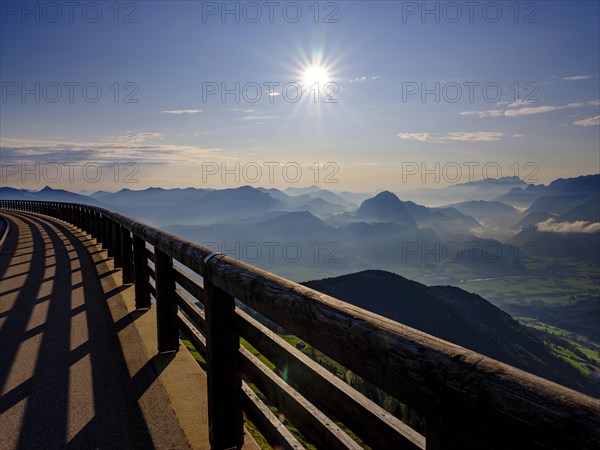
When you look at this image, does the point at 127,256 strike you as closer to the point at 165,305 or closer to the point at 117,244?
the point at 117,244

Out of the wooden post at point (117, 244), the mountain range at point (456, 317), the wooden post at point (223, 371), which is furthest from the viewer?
the mountain range at point (456, 317)

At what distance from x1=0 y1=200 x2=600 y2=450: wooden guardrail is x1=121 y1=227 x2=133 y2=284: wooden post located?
496 cm

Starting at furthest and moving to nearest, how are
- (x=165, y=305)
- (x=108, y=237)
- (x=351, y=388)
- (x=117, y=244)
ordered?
(x=108, y=237), (x=117, y=244), (x=165, y=305), (x=351, y=388)

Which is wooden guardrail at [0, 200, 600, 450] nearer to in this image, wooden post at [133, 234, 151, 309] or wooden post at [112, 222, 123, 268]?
wooden post at [133, 234, 151, 309]

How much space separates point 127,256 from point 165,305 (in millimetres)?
4211

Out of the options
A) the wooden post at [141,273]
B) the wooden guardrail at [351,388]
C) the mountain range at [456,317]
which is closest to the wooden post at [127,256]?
the wooden post at [141,273]

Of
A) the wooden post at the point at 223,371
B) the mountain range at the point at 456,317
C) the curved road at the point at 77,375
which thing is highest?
the wooden post at the point at 223,371

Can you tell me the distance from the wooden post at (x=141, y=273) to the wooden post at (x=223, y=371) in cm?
372

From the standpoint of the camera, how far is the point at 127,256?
8.77 m

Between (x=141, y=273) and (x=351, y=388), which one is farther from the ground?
(x=351, y=388)

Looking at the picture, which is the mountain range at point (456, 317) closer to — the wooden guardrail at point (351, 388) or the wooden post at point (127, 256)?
the wooden post at point (127, 256)

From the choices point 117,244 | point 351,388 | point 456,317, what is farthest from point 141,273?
point 456,317

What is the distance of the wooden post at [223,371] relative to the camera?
3074 millimetres

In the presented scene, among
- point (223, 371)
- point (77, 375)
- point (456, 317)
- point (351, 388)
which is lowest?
point (456, 317)
